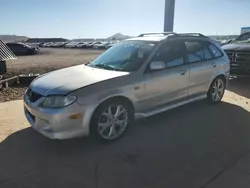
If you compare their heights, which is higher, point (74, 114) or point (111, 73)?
point (111, 73)

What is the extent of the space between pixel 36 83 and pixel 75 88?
0.88 m

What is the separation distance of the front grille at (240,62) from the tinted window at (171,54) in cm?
466

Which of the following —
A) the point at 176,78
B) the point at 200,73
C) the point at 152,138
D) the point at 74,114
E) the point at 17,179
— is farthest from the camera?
the point at 200,73

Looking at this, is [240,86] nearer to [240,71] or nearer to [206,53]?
[240,71]

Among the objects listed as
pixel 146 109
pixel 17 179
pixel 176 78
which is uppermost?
pixel 176 78

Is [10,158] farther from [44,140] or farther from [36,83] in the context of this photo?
[36,83]

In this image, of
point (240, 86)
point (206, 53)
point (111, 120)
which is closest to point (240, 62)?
point (240, 86)

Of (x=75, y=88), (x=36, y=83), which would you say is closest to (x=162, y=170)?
(x=75, y=88)

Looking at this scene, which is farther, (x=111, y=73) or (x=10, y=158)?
(x=111, y=73)

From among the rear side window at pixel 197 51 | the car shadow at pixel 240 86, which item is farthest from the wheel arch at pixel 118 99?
the car shadow at pixel 240 86

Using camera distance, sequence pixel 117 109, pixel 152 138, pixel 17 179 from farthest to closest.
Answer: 1. pixel 152 138
2. pixel 117 109
3. pixel 17 179

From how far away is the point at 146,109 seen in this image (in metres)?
4.48

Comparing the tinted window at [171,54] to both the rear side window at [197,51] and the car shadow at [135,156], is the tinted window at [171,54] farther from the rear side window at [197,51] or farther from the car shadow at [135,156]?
the car shadow at [135,156]

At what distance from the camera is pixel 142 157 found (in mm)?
3717
